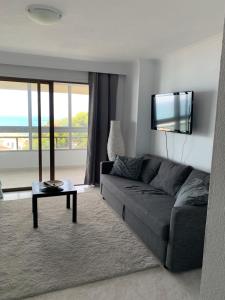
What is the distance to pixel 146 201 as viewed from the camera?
2.94 meters

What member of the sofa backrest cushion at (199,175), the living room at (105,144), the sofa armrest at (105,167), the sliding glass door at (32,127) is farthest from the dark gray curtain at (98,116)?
the sofa backrest cushion at (199,175)

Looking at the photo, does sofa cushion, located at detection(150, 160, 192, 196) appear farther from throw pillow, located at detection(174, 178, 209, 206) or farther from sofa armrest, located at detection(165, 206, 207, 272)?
sofa armrest, located at detection(165, 206, 207, 272)

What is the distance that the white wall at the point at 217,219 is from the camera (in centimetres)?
62

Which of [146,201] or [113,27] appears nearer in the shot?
[113,27]

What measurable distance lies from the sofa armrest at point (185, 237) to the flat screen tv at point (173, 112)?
1384 millimetres

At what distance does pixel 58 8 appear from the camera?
2334 millimetres

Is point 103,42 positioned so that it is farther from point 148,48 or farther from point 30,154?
point 30,154

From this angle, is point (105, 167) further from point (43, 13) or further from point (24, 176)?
point (43, 13)

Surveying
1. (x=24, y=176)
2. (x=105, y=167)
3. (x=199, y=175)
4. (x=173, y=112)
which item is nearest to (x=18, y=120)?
(x=24, y=176)

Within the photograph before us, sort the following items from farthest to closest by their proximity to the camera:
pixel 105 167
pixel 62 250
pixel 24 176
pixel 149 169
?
pixel 24 176 < pixel 105 167 < pixel 149 169 < pixel 62 250

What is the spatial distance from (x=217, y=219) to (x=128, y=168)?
3.36m

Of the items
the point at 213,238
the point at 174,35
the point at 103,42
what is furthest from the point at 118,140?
the point at 213,238

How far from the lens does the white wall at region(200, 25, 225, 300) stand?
24.4 inches

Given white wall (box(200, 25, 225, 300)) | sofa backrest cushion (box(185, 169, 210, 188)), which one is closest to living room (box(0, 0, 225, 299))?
white wall (box(200, 25, 225, 300))
